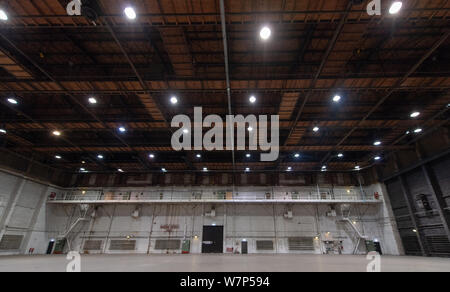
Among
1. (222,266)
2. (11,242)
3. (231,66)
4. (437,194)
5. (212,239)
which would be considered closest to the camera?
(222,266)

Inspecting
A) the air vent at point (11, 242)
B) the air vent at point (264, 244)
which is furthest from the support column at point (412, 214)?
the air vent at point (11, 242)

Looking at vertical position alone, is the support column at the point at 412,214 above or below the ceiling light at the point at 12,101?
below

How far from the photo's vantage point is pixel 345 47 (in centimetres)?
1118

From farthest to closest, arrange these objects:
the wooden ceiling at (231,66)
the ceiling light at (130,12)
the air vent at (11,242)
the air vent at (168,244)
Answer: the air vent at (168,244), the air vent at (11,242), the wooden ceiling at (231,66), the ceiling light at (130,12)

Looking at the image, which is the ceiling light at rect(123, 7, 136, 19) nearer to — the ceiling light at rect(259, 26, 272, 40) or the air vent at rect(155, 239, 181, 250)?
the ceiling light at rect(259, 26, 272, 40)

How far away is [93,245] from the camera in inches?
1096

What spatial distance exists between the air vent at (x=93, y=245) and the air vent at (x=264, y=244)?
838 inches

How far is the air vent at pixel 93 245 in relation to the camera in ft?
90.9

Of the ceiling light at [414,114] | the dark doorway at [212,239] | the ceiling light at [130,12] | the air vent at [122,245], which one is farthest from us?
the air vent at [122,245]

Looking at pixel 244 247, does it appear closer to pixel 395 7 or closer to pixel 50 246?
pixel 50 246

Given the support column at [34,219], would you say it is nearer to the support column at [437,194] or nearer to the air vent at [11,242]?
the air vent at [11,242]

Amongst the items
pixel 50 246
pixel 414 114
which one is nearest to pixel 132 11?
pixel 414 114

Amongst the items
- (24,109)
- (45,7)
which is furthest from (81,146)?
(45,7)

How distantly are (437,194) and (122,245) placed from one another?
120 ft
